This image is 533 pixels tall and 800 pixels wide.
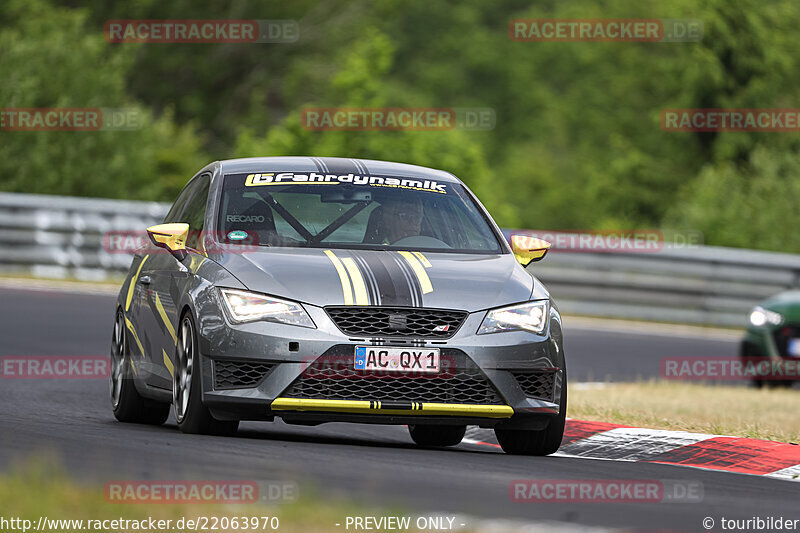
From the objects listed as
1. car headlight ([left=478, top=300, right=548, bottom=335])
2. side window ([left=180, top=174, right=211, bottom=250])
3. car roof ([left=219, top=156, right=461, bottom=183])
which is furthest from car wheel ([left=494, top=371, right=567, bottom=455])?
side window ([left=180, top=174, right=211, bottom=250])

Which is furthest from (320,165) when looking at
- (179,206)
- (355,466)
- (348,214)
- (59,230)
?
(59,230)

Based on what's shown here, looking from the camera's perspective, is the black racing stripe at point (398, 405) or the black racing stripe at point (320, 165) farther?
the black racing stripe at point (320, 165)

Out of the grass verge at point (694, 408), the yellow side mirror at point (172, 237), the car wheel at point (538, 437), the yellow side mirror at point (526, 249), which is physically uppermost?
the yellow side mirror at point (172, 237)

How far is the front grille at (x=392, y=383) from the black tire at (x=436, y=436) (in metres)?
1.61

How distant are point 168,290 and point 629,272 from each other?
1456 cm

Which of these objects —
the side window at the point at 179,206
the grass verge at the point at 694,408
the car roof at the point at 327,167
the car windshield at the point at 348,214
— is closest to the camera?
the car windshield at the point at 348,214

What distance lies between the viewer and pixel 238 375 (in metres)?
Result: 8.38

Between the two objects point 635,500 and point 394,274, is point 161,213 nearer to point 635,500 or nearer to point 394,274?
point 394,274

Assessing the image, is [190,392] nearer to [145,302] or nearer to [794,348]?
[145,302]

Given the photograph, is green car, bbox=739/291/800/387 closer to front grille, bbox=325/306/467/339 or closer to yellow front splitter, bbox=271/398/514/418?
yellow front splitter, bbox=271/398/514/418

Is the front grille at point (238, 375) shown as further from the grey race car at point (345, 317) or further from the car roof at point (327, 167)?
the car roof at point (327, 167)

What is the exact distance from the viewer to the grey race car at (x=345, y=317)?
8305 millimetres

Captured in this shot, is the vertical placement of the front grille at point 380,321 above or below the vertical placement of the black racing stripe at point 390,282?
below

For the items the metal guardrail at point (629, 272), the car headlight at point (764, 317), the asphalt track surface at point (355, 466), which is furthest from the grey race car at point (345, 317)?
the metal guardrail at point (629, 272)
